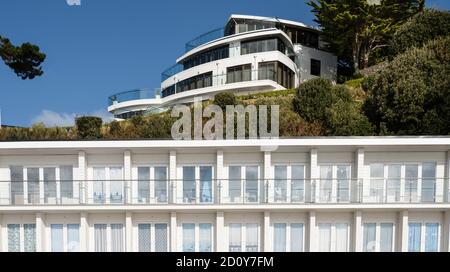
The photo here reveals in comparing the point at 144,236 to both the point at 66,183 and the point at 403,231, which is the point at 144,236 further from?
the point at 403,231

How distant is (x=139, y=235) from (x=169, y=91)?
31.6m

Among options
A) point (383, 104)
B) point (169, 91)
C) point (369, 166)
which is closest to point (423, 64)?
point (383, 104)

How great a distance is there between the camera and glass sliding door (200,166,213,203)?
41.6 feet

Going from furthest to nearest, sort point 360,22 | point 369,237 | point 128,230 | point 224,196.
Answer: point 360,22, point 369,237, point 128,230, point 224,196

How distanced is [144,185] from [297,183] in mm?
6432

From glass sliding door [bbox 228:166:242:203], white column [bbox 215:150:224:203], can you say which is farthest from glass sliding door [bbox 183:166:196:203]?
glass sliding door [bbox 228:166:242:203]

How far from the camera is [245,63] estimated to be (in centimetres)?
3412

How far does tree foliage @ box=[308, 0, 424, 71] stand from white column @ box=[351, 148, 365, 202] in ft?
81.4

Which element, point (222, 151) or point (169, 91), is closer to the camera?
point (222, 151)

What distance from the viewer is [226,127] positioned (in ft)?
67.9

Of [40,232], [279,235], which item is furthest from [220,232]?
[40,232]

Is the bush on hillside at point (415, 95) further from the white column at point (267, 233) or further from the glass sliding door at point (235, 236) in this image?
the glass sliding door at point (235, 236)

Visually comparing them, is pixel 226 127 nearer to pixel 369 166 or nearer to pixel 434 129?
pixel 369 166

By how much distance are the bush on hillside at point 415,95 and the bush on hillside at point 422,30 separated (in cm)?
381
